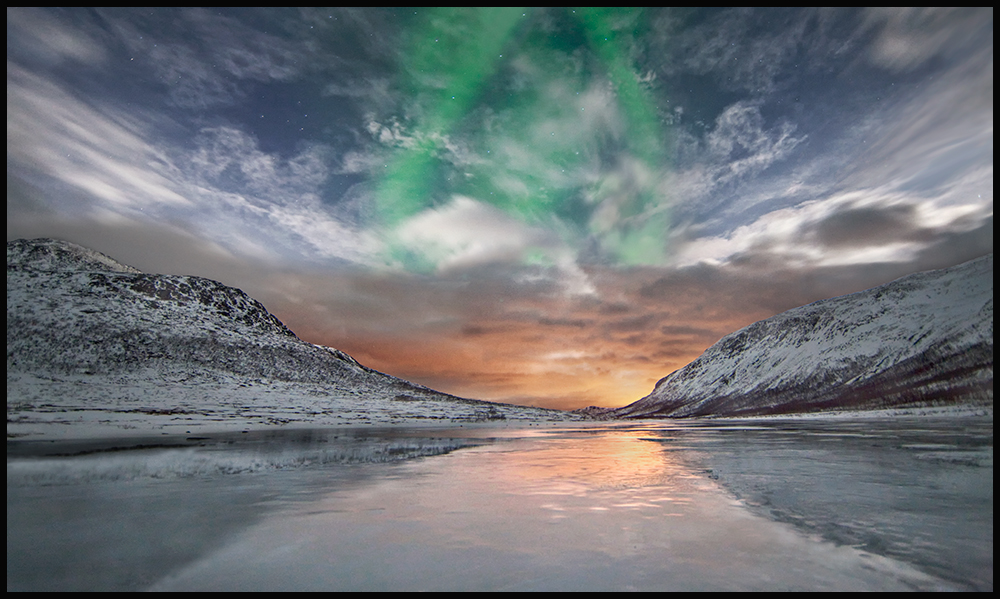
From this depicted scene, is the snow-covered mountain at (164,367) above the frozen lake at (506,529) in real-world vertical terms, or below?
above

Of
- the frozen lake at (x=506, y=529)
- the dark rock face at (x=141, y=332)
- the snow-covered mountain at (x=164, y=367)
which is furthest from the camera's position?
the dark rock face at (x=141, y=332)

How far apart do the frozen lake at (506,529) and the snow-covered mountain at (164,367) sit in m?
41.3

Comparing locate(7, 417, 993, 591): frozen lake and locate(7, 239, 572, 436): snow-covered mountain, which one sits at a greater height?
locate(7, 239, 572, 436): snow-covered mountain

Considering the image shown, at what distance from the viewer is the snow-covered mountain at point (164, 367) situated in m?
74.2

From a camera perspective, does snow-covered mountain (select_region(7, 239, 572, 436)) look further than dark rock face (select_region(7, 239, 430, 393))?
No

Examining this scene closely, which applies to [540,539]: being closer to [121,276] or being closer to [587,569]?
[587,569]

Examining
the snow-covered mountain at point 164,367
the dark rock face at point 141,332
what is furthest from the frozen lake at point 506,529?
the dark rock face at point 141,332

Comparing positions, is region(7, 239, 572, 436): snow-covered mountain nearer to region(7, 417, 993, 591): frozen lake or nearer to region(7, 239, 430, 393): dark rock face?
region(7, 239, 430, 393): dark rock face

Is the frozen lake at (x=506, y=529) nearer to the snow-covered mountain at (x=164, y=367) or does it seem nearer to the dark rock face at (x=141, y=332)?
the snow-covered mountain at (x=164, y=367)

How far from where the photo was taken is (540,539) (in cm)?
723

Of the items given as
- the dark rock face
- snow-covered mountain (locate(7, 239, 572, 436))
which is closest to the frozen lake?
snow-covered mountain (locate(7, 239, 572, 436))

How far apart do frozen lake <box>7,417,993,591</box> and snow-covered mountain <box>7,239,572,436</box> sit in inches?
1627

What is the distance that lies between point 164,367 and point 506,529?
136445 millimetres

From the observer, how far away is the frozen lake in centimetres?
558
